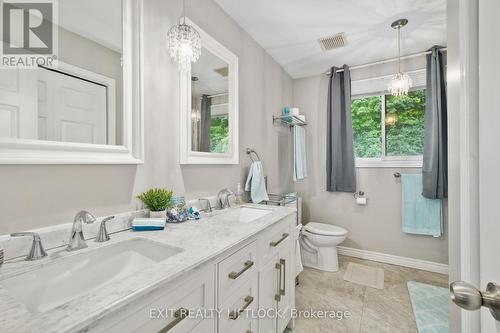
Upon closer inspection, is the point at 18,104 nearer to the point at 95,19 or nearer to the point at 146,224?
the point at 95,19

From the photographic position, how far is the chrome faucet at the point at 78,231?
881 mm

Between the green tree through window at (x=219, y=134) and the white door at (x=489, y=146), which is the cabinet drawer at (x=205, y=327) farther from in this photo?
the green tree through window at (x=219, y=134)

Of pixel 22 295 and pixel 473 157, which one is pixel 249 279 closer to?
pixel 22 295

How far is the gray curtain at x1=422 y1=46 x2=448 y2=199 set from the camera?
7.85 feet

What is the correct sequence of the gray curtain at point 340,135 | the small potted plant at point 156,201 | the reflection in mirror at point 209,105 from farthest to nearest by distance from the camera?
1. the gray curtain at point 340,135
2. the reflection in mirror at point 209,105
3. the small potted plant at point 156,201

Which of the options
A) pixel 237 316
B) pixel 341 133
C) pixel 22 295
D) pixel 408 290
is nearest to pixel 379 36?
pixel 341 133

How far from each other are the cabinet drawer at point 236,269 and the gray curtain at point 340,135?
2.12m

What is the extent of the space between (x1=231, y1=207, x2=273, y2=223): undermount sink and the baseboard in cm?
187

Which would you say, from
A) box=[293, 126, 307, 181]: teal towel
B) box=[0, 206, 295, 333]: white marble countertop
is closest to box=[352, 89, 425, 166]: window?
box=[293, 126, 307, 181]: teal towel

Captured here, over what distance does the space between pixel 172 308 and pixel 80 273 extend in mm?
400

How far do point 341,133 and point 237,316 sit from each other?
251 cm

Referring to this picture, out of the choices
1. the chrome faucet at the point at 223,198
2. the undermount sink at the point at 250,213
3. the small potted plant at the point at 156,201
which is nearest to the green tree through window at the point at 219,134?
the chrome faucet at the point at 223,198

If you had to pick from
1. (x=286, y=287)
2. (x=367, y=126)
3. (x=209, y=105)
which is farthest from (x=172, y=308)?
(x=367, y=126)

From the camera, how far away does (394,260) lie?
2.74 metres
